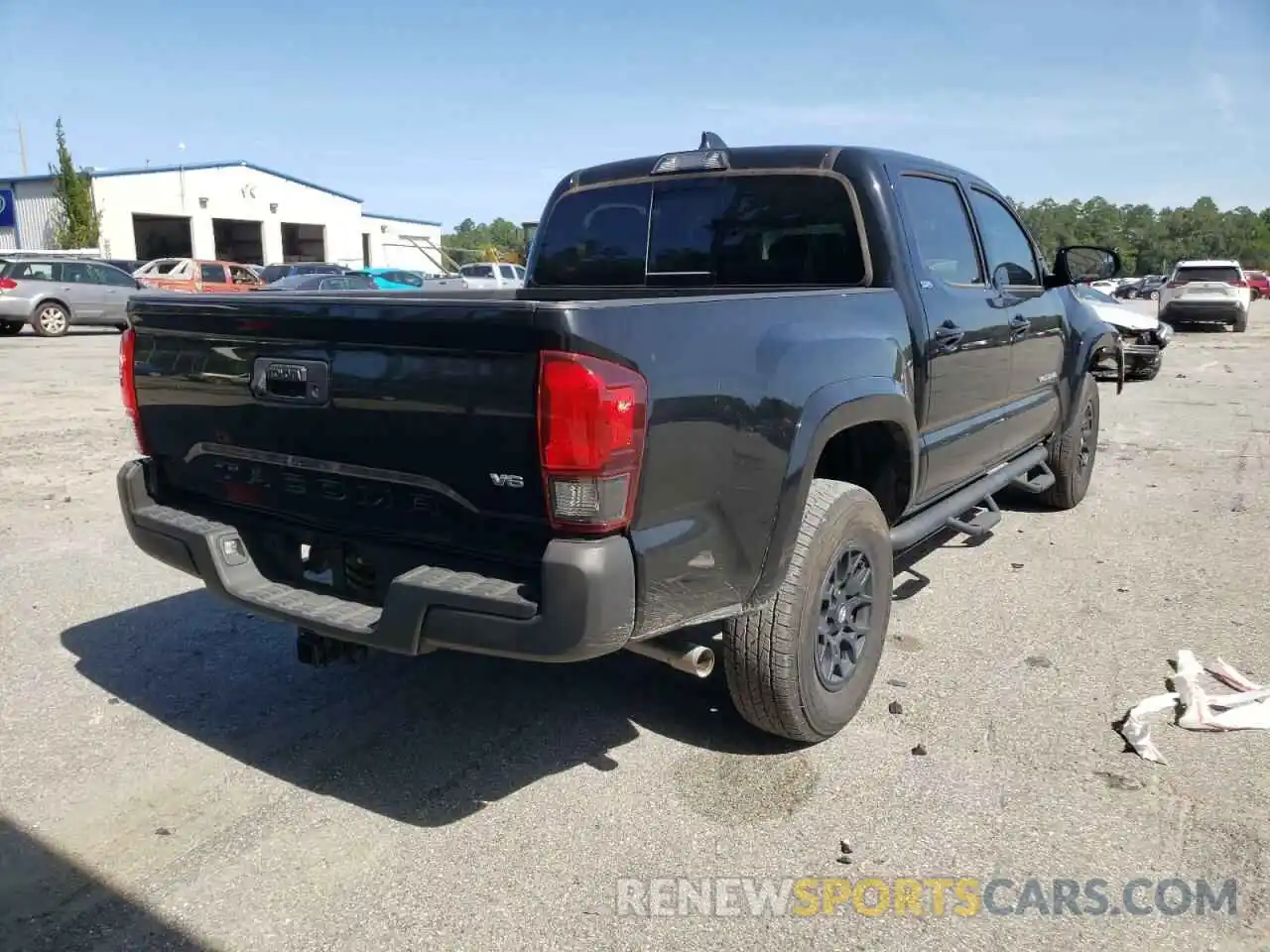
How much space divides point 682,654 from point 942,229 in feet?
8.14

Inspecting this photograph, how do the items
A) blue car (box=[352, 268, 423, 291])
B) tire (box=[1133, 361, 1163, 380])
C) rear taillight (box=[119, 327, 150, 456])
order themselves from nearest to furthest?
rear taillight (box=[119, 327, 150, 456]) < tire (box=[1133, 361, 1163, 380]) < blue car (box=[352, 268, 423, 291])

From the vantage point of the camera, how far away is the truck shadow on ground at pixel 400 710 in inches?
127

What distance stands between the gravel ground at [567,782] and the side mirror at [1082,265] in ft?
5.89

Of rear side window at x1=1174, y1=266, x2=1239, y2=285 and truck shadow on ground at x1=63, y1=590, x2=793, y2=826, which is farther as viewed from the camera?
rear side window at x1=1174, y1=266, x2=1239, y2=285

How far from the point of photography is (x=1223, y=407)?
37.4ft

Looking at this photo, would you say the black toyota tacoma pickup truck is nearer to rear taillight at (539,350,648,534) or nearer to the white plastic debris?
rear taillight at (539,350,648,534)

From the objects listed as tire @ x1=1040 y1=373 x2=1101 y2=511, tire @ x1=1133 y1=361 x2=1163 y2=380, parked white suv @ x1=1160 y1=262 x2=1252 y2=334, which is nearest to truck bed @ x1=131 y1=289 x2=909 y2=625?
tire @ x1=1040 y1=373 x2=1101 y2=511

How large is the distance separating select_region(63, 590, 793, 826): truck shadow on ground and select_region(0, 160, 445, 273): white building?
101ft

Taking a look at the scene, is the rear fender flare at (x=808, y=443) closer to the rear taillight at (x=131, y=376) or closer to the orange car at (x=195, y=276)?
the rear taillight at (x=131, y=376)

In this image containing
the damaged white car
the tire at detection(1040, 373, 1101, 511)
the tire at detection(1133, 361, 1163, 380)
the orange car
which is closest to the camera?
the tire at detection(1040, 373, 1101, 511)

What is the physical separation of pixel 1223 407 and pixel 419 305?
11.5m

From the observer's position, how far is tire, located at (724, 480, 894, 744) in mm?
3070

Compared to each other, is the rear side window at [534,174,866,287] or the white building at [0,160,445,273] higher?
the white building at [0,160,445,273]

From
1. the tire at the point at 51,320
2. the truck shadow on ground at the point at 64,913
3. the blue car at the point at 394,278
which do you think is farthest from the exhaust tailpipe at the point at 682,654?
the blue car at the point at 394,278
